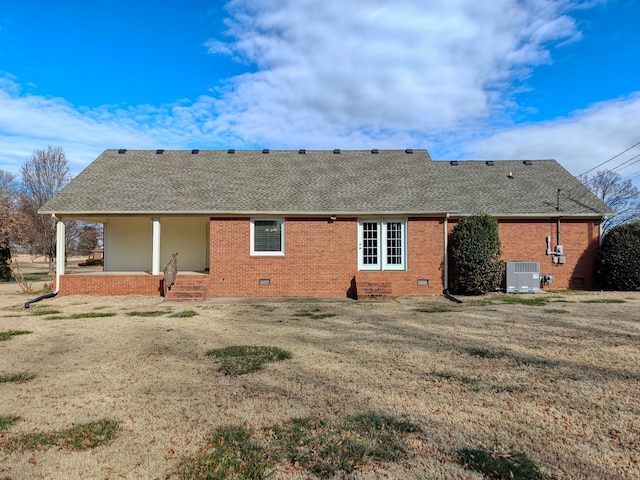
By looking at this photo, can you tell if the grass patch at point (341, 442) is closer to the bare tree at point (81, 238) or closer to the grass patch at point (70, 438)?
the grass patch at point (70, 438)

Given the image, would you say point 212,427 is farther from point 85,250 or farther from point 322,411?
point 85,250

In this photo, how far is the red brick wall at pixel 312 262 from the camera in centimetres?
1420

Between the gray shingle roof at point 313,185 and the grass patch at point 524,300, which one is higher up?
the gray shingle roof at point 313,185

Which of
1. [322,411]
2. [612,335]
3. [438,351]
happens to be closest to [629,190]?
[612,335]

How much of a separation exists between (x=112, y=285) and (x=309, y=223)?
7602 millimetres

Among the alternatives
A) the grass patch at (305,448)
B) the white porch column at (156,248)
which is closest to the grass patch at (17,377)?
the grass patch at (305,448)

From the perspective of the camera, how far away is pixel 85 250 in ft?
119

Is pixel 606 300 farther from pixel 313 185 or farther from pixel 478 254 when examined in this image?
pixel 313 185

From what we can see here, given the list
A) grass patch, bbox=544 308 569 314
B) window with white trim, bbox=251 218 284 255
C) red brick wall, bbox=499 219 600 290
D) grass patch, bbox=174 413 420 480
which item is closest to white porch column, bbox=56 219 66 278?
window with white trim, bbox=251 218 284 255

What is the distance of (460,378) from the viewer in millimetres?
5195

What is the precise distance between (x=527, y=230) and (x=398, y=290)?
19.4 feet

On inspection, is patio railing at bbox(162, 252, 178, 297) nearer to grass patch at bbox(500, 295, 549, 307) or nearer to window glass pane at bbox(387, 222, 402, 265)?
window glass pane at bbox(387, 222, 402, 265)

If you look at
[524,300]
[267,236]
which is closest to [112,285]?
[267,236]

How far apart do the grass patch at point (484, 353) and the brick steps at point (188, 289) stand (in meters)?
9.39
